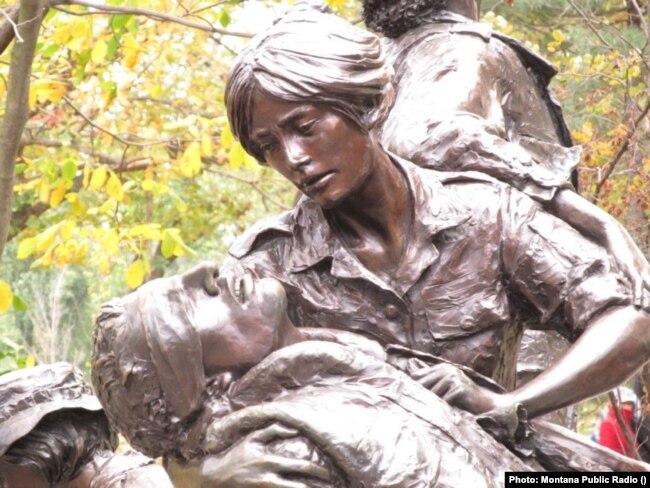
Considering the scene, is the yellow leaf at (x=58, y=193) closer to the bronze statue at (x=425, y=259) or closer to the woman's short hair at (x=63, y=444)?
the woman's short hair at (x=63, y=444)

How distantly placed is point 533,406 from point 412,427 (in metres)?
0.53

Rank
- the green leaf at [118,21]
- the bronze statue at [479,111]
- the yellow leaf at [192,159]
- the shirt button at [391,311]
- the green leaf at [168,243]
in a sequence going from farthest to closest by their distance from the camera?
the yellow leaf at [192,159] → the green leaf at [168,243] → the green leaf at [118,21] → the bronze statue at [479,111] → the shirt button at [391,311]

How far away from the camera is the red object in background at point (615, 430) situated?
8.13m

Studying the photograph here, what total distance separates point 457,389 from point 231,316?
538 mm

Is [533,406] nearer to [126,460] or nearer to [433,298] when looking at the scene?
[433,298]

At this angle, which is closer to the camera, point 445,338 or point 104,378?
point 104,378

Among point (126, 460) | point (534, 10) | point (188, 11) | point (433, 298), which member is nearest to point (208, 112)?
point (534, 10)

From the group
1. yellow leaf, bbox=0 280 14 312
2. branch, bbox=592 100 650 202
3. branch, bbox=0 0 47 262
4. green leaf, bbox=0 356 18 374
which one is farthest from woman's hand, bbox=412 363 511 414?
branch, bbox=592 100 650 202

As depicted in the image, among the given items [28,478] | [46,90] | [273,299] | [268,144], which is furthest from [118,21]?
[273,299]

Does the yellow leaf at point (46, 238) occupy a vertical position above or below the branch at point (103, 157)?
above

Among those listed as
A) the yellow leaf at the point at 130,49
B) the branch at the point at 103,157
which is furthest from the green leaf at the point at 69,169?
the branch at the point at 103,157

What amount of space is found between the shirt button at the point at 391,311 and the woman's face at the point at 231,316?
1.84ft

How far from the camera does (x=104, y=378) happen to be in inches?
121

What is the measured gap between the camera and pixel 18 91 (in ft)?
19.3
